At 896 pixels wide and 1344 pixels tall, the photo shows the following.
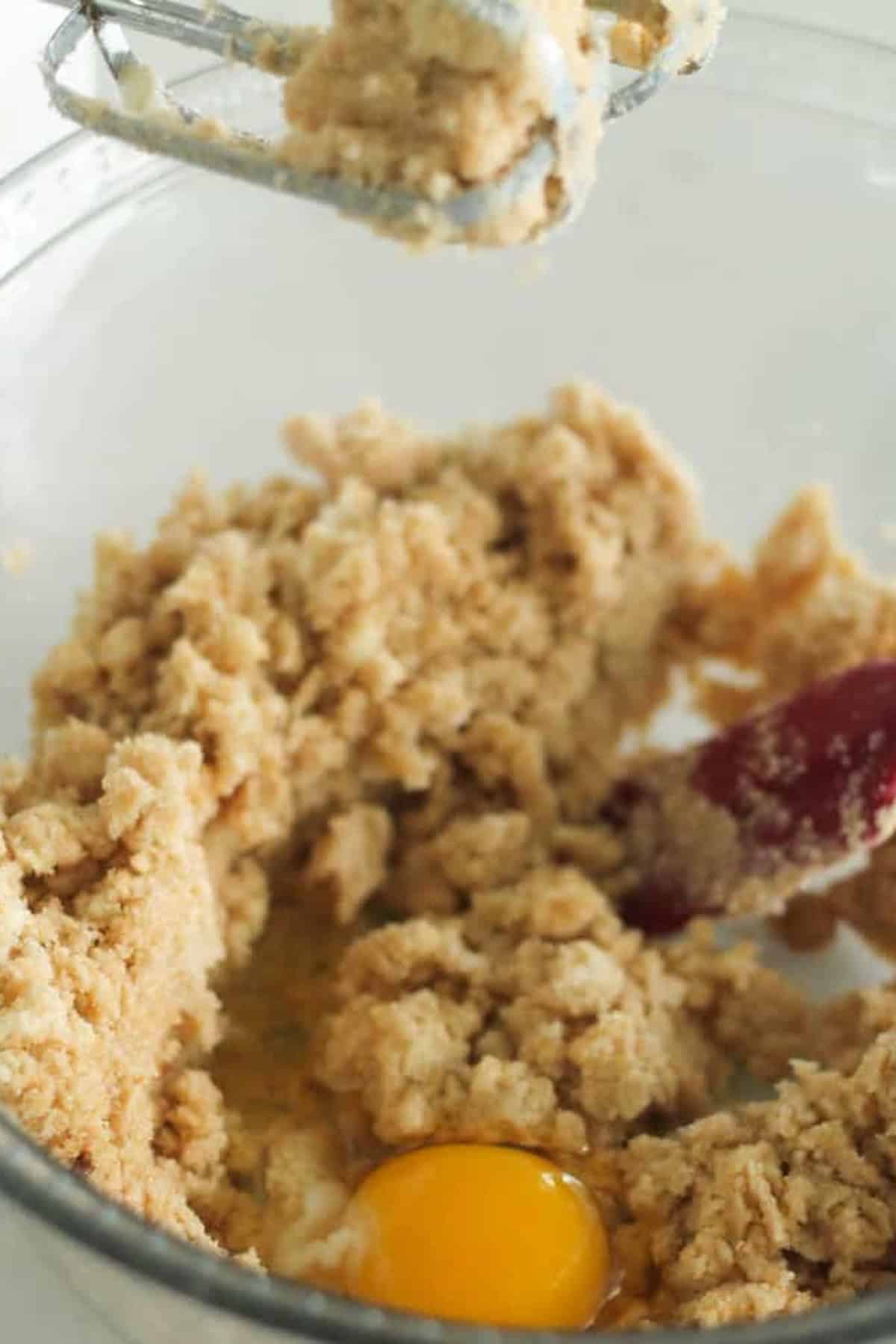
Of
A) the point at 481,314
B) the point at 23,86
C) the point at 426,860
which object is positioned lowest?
the point at 426,860

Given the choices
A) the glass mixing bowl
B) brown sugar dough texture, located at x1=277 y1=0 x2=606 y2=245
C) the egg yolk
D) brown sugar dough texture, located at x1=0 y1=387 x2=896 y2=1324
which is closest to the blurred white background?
the glass mixing bowl

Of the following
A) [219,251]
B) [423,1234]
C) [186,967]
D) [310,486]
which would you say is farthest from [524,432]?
[423,1234]

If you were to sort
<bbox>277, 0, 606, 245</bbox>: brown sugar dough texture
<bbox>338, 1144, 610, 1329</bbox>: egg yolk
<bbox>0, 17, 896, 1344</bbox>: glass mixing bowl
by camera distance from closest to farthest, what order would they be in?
<bbox>277, 0, 606, 245</bbox>: brown sugar dough texture
<bbox>338, 1144, 610, 1329</bbox>: egg yolk
<bbox>0, 17, 896, 1344</bbox>: glass mixing bowl

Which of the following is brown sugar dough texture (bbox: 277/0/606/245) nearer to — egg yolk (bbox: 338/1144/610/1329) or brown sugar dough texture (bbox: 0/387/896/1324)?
brown sugar dough texture (bbox: 0/387/896/1324)

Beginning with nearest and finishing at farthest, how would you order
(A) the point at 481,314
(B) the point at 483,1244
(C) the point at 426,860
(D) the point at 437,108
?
→ (D) the point at 437,108 → (B) the point at 483,1244 → (C) the point at 426,860 → (A) the point at 481,314

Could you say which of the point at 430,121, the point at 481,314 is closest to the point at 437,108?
the point at 430,121

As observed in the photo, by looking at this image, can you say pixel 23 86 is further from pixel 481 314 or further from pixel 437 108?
pixel 437 108

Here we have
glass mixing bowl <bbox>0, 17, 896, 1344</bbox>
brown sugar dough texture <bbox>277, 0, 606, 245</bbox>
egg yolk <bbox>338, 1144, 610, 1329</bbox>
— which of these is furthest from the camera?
glass mixing bowl <bbox>0, 17, 896, 1344</bbox>
